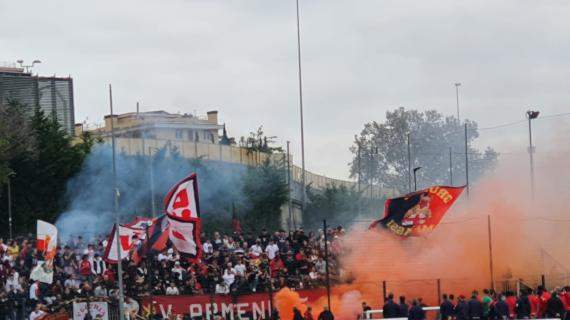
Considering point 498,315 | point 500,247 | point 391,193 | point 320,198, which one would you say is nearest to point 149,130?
point 320,198

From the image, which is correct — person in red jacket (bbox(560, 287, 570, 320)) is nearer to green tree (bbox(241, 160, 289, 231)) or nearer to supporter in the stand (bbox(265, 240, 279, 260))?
supporter in the stand (bbox(265, 240, 279, 260))

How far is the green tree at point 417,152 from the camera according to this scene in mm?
59969

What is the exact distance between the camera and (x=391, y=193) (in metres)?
61.8

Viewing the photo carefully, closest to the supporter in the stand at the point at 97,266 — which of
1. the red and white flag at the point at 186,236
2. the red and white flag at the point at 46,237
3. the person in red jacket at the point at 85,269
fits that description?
the person in red jacket at the point at 85,269

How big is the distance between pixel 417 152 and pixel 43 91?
2394 cm

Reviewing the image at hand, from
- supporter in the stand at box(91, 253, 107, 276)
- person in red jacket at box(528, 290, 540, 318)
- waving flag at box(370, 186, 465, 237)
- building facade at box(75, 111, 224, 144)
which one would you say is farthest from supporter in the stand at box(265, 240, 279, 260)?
building facade at box(75, 111, 224, 144)

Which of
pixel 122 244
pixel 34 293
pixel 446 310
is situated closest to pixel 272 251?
pixel 122 244

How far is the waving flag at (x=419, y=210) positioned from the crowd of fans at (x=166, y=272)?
6.92ft

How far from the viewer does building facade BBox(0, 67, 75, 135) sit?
6369cm

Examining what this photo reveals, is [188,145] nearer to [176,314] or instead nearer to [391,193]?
[391,193]

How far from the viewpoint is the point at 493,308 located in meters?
29.4

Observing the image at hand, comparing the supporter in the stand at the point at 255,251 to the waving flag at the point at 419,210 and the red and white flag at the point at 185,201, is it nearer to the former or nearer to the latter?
the waving flag at the point at 419,210

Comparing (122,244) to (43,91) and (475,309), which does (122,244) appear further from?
(43,91)

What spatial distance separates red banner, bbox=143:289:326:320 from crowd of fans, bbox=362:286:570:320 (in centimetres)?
371
